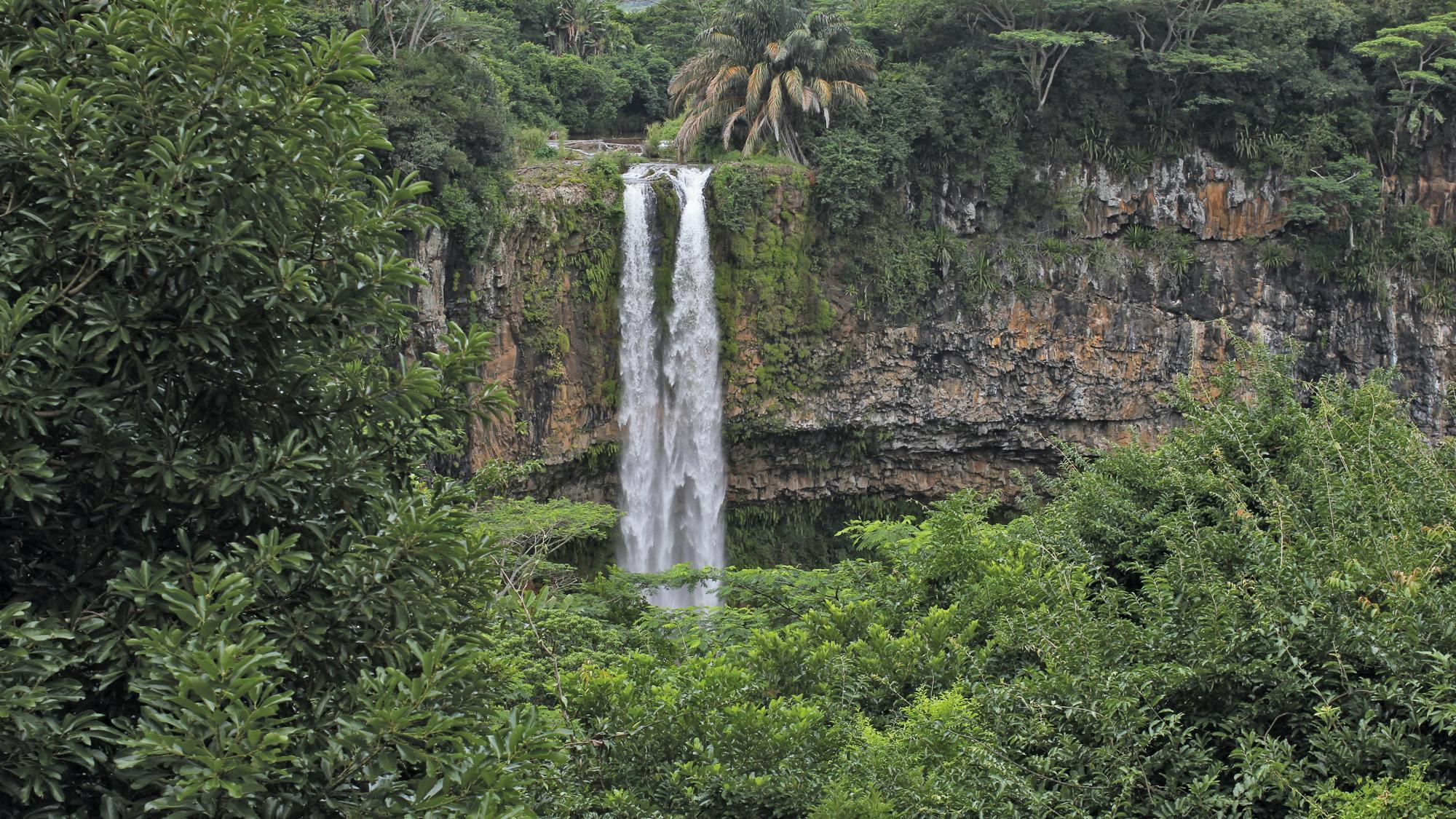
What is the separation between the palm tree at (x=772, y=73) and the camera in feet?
66.2

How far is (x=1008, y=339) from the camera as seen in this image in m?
21.6

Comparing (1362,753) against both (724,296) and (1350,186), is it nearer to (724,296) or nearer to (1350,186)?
(724,296)

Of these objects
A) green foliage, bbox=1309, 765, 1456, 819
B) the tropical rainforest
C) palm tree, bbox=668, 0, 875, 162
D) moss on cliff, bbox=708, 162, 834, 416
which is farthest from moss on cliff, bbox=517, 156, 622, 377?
green foliage, bbox=1309, 765, 1456, 819

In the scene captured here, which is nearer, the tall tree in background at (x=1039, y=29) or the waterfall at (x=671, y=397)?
the waterfall at (x=671, y=397)

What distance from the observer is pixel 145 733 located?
274 cm

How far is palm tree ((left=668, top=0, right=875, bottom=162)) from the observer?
20188mm

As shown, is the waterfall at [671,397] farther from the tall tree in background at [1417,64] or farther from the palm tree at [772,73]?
the tall tree in background at [1417,64]

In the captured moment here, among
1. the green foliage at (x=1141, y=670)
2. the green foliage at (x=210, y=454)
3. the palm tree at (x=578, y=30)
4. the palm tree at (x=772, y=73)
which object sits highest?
the palm tree at (x=578, y=30)

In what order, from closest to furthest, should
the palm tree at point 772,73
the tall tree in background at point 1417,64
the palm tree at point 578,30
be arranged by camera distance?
the palm tree at point 772,73 → the tall tree in background at point 1417,64 → the palm tree at point 578,30

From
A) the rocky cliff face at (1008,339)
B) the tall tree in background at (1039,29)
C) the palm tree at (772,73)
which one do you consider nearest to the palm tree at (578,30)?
the palm tree at (772,73)

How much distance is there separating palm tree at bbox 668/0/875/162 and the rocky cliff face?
4.18 feet

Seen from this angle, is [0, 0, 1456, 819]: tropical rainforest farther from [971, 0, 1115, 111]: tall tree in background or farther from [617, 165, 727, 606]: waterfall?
[971, 0, 1115, 111]: tall tree in background

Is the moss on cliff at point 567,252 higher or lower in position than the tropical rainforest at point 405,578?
higher

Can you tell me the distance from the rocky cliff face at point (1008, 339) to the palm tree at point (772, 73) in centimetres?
127
